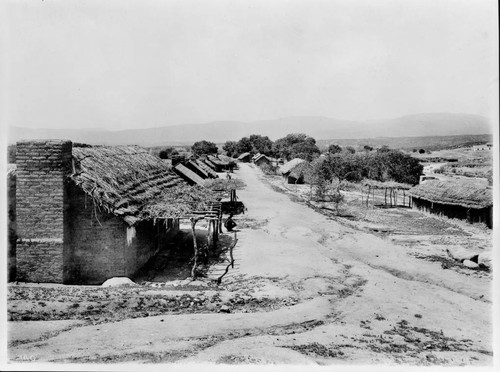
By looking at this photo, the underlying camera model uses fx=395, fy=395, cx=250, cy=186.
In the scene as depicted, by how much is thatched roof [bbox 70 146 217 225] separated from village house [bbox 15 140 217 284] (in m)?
0.04

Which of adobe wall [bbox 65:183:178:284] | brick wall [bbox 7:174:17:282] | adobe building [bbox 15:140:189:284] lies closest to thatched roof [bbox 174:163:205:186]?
adobe building [bbox 15:140:189:284]

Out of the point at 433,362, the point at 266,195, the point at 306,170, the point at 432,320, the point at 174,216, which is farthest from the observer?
the point at 306,170

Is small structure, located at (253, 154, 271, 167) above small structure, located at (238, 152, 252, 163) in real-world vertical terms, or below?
below

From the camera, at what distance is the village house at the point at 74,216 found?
10.9 m

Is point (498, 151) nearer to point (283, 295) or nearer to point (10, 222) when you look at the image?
point (283, 295)

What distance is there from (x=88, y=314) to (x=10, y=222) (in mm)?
4119

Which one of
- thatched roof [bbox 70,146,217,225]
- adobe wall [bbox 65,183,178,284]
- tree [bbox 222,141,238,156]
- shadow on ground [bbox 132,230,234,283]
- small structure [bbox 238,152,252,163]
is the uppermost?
tree [bbox 222,141,238,156]

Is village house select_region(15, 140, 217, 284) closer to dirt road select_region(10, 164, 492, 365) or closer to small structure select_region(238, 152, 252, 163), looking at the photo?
dirt road select_region(10, 164, 492, 365)

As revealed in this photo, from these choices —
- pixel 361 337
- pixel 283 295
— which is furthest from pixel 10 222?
pixel 361 337

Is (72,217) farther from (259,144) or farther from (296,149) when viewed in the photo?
(259,144)

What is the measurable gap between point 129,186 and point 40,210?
3641 mm

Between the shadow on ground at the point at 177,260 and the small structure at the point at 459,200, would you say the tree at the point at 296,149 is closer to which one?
the small structure at the point at 459,200

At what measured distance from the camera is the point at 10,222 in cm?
Result: 1123

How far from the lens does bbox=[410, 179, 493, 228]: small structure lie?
23.4 meters
